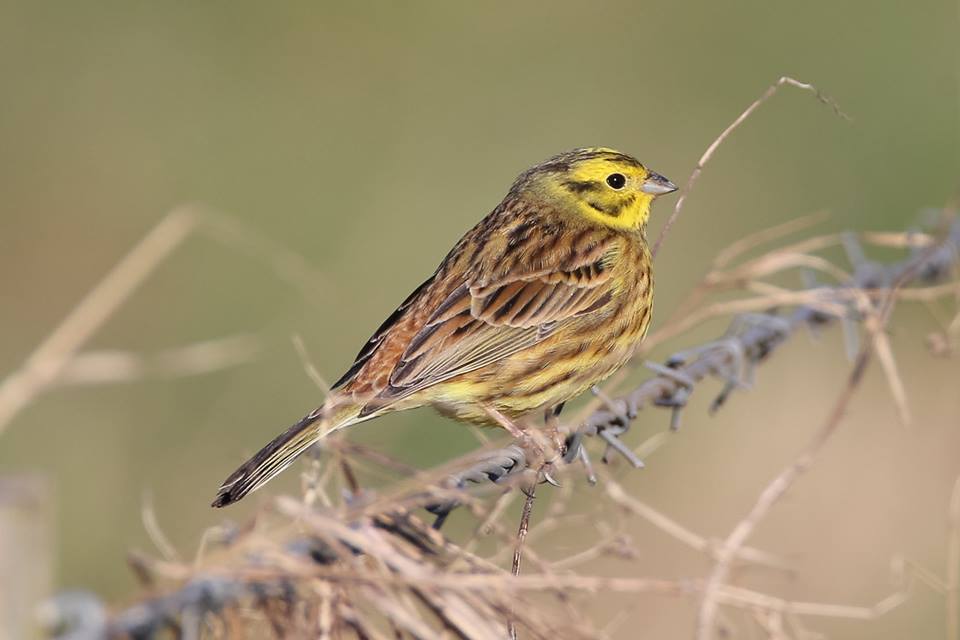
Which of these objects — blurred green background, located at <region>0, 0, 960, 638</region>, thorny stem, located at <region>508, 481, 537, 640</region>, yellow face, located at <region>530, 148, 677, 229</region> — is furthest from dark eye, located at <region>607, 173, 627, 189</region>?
thorny stem, located at <region>508, 481, 537, 640</region>

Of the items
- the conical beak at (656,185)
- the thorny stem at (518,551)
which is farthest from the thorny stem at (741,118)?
the conical beak at (656,185)

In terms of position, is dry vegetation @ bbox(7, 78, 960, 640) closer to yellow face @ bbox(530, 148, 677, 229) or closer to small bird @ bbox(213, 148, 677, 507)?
small bird @ bbox(213, 148, 677, 507)

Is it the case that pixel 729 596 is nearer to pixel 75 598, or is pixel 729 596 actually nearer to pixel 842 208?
pixel 75 598

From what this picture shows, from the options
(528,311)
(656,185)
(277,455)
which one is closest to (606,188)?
(656,185)

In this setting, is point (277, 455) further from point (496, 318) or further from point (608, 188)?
point (608, 188)

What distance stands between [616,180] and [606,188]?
4 centimetres

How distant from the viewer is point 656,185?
479 centimetres

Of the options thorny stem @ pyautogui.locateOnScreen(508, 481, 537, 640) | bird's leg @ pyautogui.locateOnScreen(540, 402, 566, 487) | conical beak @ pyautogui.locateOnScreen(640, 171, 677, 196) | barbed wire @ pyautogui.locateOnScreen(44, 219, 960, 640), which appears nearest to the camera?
barbed wire @ pyautogui.locateOnScreen(44, 219, 960, 640)

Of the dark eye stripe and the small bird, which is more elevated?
the dark eye stripe

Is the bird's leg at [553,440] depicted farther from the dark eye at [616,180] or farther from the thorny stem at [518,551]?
the dark eye at [616,180]

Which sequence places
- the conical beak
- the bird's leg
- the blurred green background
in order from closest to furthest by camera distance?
1. the bird's leg
2. the conical beak
3. the blurred green background

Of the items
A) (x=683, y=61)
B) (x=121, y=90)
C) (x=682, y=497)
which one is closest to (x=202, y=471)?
(x=682, y=497)

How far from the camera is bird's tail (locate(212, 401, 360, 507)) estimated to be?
132 inches

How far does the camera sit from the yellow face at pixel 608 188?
4816 millimetres
